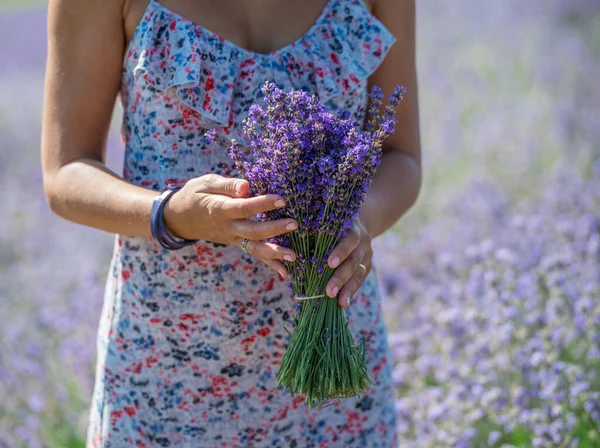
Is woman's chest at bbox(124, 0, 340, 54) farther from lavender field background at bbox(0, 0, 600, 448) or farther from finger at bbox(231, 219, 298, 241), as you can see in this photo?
lavender field background at bbox(0, 0, 600, 448)

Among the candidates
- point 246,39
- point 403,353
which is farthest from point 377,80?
point 403,353

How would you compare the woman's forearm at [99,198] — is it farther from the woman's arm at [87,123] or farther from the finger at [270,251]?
the finger at [270,251]

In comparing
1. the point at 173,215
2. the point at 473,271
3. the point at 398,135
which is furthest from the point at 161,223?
the point at 473,271

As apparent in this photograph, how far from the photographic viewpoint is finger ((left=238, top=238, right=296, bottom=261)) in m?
1.50

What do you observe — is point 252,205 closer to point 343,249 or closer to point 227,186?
point 227,186

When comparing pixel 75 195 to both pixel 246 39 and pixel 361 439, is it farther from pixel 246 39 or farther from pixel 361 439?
pixel 361 439

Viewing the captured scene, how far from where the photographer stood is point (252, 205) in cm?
147

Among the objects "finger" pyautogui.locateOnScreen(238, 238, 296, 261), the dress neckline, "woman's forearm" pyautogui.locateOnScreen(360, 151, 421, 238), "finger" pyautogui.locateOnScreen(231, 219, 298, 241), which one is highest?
the dress neckline

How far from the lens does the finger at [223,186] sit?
151 cm

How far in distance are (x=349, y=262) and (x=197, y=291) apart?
424 millimetres

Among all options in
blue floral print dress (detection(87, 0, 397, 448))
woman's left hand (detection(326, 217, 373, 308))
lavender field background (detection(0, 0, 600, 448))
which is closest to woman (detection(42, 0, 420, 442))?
blue floral print dress (detection(87, 0, 397, 448))

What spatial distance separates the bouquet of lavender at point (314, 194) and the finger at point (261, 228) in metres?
0.03

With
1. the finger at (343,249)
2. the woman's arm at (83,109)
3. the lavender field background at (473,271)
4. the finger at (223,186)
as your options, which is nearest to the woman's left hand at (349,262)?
the finger at (343,249)

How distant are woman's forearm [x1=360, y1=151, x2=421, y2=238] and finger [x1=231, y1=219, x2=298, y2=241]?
0.31m
